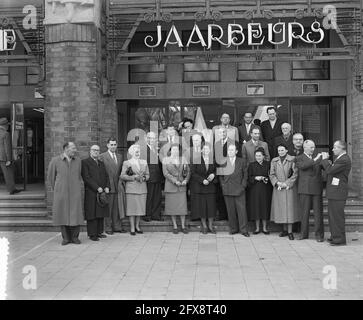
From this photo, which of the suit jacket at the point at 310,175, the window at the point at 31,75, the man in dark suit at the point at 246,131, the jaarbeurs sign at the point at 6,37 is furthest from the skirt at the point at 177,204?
the window at the point at 31,75

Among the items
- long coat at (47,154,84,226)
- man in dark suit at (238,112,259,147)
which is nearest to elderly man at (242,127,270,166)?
man in dark suit at (238,112,259,147)

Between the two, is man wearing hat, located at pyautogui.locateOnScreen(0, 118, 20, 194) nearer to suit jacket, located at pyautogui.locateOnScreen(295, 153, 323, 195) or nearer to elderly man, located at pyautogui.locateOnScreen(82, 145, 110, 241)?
elderly man, located at pyautogui.locateOnScreen(82, 145, 110, 241)

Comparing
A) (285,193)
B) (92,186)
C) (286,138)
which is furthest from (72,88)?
(285,193)

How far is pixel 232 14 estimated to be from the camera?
1062 cm

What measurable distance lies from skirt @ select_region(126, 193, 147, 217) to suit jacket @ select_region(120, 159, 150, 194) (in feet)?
0.32

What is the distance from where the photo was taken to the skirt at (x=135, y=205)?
9762mm

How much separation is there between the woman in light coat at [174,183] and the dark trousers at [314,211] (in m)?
2.22

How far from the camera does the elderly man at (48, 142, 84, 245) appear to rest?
8.95 meters

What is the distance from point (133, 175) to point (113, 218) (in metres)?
0.99

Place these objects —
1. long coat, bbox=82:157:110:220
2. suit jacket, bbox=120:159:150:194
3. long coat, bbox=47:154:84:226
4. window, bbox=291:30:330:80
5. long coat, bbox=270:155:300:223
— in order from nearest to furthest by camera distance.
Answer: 1. long coat, bbox=47:154:84:226
2. long coat, bbox=82:157:110:220
3. long coat, bbox=270:155:300:223
4. suit jacket, bbox=120:159:150:194
5. window, bbox=291:30:330:80

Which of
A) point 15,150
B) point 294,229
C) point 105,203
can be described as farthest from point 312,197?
point 15,150

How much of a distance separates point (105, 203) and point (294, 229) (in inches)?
146

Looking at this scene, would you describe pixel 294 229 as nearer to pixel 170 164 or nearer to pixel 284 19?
pixel 170 164

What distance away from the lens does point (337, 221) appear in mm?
8836
